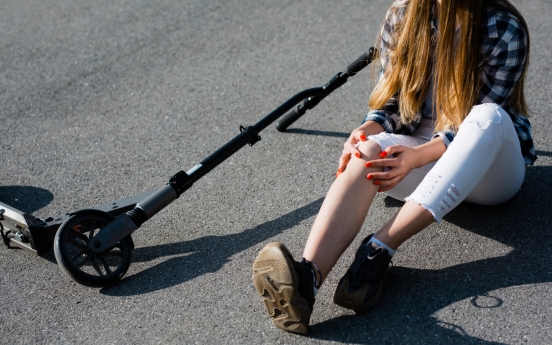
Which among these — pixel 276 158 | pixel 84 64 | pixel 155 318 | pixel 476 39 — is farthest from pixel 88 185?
pixel 476 39

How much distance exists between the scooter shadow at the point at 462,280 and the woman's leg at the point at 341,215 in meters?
0.21

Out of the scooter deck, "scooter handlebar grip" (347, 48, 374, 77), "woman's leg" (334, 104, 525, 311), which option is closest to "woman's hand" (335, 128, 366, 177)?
"woman's leg" (334, 104, 525, 311)

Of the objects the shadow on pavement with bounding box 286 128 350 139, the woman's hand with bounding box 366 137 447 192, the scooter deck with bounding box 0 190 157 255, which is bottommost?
the shadow on pavement with bounding box 286 128 350 139

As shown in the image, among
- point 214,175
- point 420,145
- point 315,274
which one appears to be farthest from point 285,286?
point 214,175

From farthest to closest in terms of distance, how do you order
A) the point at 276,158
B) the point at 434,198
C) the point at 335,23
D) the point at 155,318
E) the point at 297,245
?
the point at 335,23 < the point at 276,158 < the point at 297,245 < the point at 155,318 < the point at 434,198

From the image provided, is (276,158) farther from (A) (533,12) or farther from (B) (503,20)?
(A) (533,12)

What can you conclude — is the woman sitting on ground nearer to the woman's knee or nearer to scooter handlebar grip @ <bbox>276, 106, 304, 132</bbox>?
the woman's knee

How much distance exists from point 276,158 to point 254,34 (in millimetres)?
1629

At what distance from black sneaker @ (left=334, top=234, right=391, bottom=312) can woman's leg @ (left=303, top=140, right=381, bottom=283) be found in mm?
66

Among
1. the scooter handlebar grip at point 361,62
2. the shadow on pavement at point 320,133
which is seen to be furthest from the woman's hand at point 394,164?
the shadow on pavement at point 320,133

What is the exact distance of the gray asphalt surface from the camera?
2141 millimetres

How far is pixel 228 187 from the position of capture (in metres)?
3.00

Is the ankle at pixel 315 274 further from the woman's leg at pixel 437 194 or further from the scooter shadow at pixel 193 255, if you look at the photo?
the scooter shadow at pixel 193 255

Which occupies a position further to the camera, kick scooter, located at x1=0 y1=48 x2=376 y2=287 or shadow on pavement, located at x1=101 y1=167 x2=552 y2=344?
kick scooter, located at x1=0 y1=48 x2=376 y2=287
